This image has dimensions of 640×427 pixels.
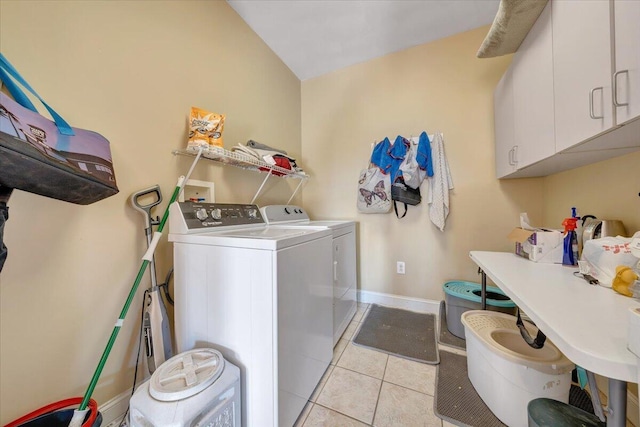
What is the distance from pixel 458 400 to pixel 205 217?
68.9 inches

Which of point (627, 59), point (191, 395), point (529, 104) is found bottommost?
point (191, 395)

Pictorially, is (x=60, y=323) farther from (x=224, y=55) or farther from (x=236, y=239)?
(x=224, y=55)

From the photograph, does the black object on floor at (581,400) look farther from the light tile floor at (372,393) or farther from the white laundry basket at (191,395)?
the white laundry basket at (191,395)

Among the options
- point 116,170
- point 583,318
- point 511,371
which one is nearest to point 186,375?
point 116,170

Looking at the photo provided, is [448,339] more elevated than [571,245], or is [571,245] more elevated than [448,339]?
[571,245]

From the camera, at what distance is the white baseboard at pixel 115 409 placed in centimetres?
103

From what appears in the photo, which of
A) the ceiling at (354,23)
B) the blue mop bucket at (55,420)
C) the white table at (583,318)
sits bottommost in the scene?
the blue mop bucket at (55,420)

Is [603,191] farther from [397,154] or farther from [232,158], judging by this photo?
[232,158]

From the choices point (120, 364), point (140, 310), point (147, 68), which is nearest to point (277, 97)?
point (147, 68)

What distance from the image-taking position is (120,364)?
1102mm

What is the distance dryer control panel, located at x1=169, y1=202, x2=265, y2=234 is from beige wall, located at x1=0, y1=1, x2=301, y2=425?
0.65 feet

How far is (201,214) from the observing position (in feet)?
4.08

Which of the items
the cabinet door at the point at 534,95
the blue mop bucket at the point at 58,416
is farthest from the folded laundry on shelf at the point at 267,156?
the cabinet door at the point at 534,95

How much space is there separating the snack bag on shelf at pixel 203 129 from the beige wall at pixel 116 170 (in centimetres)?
15
